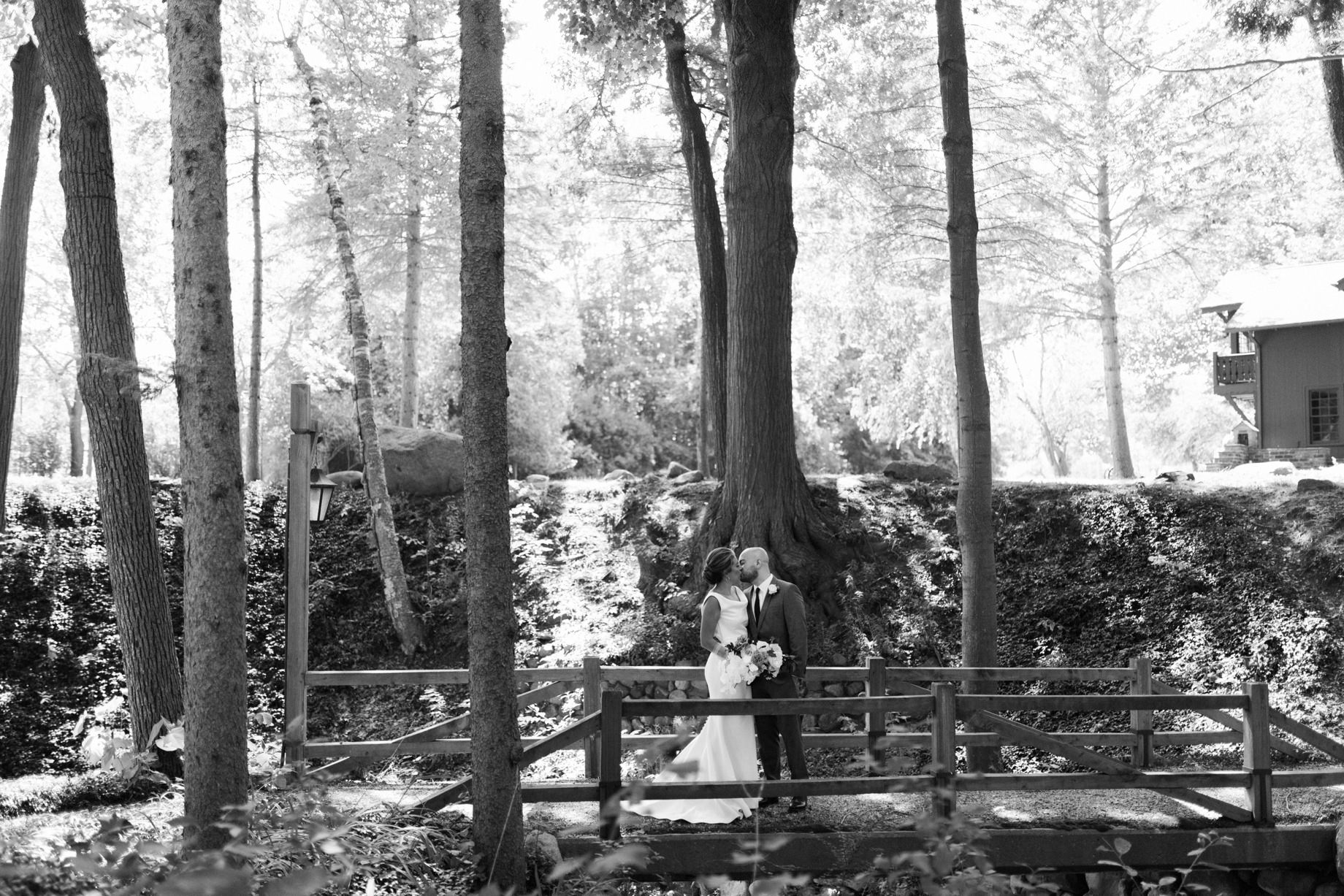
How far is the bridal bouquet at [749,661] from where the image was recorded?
25.3 ft

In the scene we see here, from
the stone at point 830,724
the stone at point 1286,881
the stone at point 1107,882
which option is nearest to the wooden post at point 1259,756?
the stone at point 1286,881

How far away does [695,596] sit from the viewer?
45.5 feet

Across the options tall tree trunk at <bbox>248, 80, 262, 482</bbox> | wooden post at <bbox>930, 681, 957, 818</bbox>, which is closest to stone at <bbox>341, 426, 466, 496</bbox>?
tall tree trunk at <bbox>248, 80, 262, 482</bbox>

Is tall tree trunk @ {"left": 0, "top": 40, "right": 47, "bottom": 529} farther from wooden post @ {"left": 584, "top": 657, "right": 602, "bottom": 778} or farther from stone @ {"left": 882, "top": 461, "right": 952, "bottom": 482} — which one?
stone @ {"left": 882, "top": 461, "right": 952, "bottom": 482}

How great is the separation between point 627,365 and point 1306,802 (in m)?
35.0

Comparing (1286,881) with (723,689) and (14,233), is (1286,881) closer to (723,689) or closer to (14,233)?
(723,689)

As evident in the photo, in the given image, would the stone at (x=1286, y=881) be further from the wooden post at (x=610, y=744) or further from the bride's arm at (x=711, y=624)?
the wooden post at (x=610, y=744)

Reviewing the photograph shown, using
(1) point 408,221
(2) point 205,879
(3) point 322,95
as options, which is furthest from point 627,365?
(2) point 205,879

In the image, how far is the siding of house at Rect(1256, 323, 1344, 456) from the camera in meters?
29.4

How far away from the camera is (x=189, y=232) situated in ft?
19.4

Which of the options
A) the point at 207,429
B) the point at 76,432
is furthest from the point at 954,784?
the point at 76,432

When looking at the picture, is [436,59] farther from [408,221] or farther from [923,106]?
[923,106]

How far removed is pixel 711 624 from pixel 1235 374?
28.4 m

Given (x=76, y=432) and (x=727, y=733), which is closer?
(x=727, y=733)
